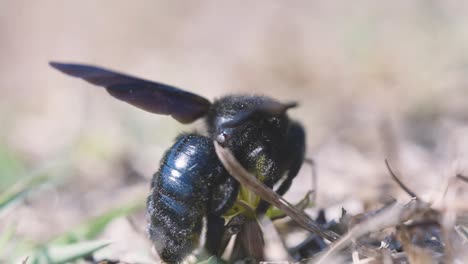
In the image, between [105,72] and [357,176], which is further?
[357,176]

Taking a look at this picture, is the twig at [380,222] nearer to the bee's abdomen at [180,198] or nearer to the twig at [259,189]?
the twig at [259,189]

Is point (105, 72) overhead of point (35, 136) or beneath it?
overhead

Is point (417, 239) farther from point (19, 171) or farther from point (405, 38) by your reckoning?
point (405, 38)

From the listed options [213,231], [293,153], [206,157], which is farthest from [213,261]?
[293,153]

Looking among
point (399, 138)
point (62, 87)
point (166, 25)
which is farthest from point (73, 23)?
point (399, 138)

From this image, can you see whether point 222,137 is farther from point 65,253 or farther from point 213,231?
point 65,253

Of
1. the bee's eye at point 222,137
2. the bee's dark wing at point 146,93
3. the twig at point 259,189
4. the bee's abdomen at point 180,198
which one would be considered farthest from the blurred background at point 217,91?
the twig at point 259,189

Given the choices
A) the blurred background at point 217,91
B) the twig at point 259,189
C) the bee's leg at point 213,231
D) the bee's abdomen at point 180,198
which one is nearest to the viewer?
the twig at point 259,189
